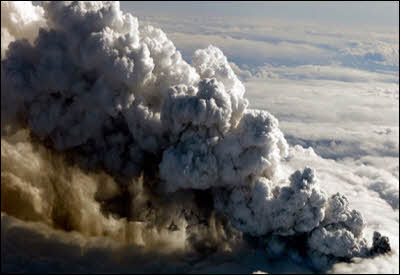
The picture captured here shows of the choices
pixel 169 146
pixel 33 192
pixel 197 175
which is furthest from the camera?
pixel 33 192

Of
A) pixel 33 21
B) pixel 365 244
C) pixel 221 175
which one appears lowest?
pixel 365 244

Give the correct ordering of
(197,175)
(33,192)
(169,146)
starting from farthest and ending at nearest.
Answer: (33,192)
(169,146)
(197,175)

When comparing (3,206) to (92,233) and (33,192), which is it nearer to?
(33,192)

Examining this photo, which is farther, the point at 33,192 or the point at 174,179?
the point at 33,192

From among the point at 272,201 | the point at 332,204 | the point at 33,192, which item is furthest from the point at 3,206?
the point at 332,204

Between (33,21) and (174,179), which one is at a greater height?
(33,21)

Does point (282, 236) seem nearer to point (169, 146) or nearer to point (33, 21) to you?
point (169, 146)
